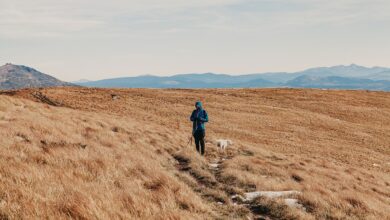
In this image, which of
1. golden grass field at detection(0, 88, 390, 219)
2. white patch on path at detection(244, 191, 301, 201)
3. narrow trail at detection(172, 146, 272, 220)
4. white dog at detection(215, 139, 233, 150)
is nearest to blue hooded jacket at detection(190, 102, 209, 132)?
golden grass field at detection(0, 88, 390, 219)

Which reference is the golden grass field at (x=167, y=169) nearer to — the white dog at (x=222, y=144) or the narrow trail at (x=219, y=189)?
the narrow trail at (x=219, y=189)

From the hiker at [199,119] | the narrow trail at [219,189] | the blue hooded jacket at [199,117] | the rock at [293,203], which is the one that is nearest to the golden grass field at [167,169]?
the narrow trail at [219,189]

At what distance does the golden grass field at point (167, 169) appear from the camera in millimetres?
6922

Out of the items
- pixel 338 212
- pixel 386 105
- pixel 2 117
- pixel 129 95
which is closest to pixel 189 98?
pixel 129 95

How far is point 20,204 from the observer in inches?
233

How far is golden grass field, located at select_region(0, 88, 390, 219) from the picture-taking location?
6.92m

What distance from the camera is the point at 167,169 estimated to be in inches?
536

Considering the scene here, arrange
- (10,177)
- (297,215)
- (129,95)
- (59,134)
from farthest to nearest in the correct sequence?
1. (129,95)
2. (59,134)
3. (297,215)
4. (10,177)

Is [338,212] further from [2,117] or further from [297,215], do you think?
[2,117]

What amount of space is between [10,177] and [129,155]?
20.4 feet

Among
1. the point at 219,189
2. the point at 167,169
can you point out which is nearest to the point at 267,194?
the point at 219,189

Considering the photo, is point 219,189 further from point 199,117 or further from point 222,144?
point 222,144

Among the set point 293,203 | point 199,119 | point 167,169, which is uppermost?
point 199,119

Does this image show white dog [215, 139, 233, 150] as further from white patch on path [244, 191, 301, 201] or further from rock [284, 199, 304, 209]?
rock [284, 199, 304, 209]
